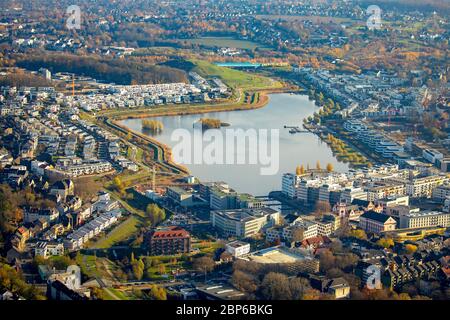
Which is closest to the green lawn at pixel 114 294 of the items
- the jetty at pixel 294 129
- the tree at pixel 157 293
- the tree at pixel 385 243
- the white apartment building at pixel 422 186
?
the tree at pixel 157 293

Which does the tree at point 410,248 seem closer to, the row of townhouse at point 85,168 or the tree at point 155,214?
the tree at point 155,214

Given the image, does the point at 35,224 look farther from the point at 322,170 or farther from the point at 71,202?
the point at 322,170

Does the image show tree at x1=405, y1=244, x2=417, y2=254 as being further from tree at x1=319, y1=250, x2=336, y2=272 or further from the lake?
the lake

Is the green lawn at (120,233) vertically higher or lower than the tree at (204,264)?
lower

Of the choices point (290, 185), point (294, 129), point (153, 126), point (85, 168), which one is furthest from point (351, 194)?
point (153, 126)

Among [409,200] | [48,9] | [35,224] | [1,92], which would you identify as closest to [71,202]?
[35,224]

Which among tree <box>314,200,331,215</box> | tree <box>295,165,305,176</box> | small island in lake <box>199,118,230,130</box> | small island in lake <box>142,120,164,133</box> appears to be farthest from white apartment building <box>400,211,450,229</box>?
small island in lake <box>142,120,164,133</box>

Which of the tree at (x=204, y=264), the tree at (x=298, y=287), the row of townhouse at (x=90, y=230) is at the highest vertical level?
the tree at (x=298, y=287)
